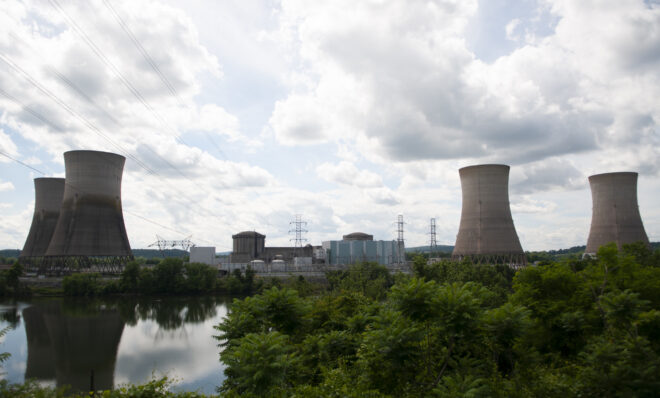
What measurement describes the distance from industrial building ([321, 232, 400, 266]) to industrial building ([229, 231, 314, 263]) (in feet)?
21.6

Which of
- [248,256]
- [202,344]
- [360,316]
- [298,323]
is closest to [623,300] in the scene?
[360,316]

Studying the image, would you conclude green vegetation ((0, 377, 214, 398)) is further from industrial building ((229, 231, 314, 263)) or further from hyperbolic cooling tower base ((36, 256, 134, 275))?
industrial building ((229, 231, 314, 263))

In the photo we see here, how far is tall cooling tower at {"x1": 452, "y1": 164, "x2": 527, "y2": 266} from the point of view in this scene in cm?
3033

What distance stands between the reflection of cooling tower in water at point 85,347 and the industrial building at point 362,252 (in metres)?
35.3

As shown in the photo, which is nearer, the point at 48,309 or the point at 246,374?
the point at 246,374

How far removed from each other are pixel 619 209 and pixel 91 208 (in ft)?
152

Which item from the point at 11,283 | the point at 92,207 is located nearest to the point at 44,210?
the point at 11,283

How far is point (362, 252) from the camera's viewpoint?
59.1 meters

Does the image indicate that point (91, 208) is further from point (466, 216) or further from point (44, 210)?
point (466, 216)

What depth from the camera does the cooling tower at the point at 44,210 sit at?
43.5 meters

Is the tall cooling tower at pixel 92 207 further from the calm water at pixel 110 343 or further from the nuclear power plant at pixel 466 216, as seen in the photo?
the calm water at pixel 110 343

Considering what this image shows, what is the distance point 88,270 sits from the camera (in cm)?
4191

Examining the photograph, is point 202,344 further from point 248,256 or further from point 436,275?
point 248,256

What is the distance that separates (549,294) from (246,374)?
8.09 metres
